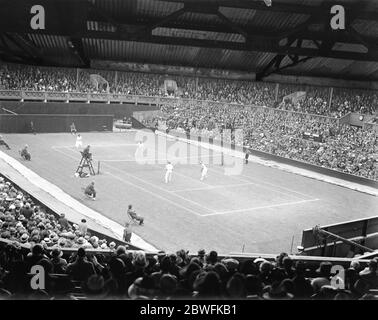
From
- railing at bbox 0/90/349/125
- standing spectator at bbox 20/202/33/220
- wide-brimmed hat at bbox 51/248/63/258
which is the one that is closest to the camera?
wide-brimmed hat at bbox 51/248/63/258

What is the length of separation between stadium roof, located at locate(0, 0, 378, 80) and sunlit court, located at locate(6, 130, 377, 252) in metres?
5.76

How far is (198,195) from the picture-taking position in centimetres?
2350

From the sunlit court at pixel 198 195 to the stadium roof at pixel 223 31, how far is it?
5762 mm

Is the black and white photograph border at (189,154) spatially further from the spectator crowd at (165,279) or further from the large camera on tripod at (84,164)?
the large camera on tripod at (84,164)

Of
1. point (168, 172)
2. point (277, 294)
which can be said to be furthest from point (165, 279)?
point (168, 172)

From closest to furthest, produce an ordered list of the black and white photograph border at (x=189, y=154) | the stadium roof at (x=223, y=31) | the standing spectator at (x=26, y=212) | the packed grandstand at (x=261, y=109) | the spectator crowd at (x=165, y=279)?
the spectator crowd at (x=165, y=279)
the black and white photograph border at (x=189, y=154)
the standing spectator at (x=26, y=212)
the stadium roof at (x=223, y=31)
the packed grandstand at (x=261, y=109)

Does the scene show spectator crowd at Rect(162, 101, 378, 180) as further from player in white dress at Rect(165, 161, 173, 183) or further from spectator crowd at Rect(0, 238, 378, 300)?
spectator crowd at Rect(0, 238, 378, 300)

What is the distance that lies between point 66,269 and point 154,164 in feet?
73.8

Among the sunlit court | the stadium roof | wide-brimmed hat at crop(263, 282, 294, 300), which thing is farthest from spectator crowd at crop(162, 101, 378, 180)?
wide-brimmed hat at crop(263, 282, 294, 300)

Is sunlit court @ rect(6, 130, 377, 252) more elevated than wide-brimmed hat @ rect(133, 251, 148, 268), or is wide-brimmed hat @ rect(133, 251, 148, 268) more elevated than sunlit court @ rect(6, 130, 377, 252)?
wide-brimmed hat @ rect(133, 251, 148, 268)

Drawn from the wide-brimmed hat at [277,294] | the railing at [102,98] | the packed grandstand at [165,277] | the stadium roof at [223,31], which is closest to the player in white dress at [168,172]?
the stadium roof at [223,31]

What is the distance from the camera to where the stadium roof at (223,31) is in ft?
54.0

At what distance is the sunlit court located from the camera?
18.2 m

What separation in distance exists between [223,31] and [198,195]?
7525mm
